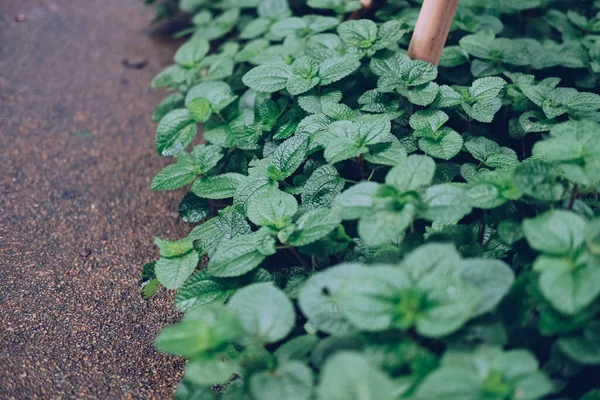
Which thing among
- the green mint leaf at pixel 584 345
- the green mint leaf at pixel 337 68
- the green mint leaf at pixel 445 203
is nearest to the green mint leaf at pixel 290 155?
the green mint leaf at pixel 337 68

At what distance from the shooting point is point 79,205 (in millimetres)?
1911

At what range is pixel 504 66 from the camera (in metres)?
1.96

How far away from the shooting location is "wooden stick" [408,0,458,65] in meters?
1.68

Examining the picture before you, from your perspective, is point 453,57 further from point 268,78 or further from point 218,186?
point 218,186

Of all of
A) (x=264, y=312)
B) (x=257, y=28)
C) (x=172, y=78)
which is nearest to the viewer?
(x=264, y=312)

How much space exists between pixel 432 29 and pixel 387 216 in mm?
866

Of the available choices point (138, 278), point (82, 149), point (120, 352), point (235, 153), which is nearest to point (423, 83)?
point (235, 153)

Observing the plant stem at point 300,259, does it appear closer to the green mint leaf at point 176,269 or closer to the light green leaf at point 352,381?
the green mint leaf at point 176,269

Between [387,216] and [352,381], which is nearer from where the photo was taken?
[352,381]

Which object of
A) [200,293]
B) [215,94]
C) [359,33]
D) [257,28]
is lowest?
[200,293]

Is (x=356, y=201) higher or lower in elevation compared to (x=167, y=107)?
higher

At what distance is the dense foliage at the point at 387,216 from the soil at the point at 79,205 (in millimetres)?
171

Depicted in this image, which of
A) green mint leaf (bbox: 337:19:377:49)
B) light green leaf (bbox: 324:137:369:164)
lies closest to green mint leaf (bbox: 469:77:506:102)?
green mint leaf (bbox: 337:19:377:49)

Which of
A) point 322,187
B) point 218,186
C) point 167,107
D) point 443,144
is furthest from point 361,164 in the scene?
point 167,107
